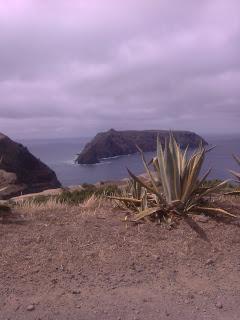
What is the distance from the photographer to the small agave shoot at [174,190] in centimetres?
696

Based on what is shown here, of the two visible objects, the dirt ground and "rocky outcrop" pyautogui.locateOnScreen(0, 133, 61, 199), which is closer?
the dirt ground

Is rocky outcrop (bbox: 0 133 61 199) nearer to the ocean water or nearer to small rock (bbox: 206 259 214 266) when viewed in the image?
the ocean water

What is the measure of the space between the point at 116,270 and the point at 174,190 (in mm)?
2202

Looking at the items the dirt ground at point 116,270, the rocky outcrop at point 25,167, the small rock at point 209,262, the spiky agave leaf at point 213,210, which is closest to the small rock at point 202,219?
the dirt ground at point 116,270

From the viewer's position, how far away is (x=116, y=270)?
520 centimetres

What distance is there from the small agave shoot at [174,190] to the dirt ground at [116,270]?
1.39 ft

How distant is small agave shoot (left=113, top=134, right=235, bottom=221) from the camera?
6957mm

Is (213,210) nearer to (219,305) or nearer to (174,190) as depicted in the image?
(174,190)

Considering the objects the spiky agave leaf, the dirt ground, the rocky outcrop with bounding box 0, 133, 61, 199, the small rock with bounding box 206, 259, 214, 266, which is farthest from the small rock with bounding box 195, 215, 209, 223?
the rocky outcrop with bounding box 0, 133, 61, 199

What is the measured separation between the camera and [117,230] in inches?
247

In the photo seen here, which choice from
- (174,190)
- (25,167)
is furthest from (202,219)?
(25,167)

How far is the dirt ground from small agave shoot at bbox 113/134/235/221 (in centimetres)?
42

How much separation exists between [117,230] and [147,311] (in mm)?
1952

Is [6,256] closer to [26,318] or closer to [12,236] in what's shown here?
[12,236]
